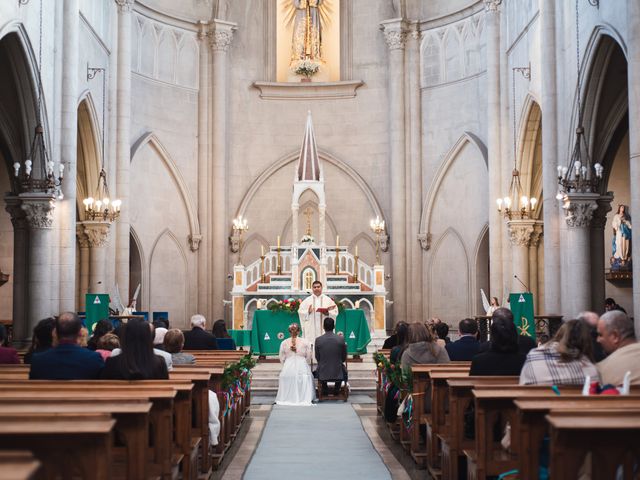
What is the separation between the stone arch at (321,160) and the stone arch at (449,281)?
81.2 inches

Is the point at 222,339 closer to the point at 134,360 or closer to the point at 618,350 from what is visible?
the point at 134,360

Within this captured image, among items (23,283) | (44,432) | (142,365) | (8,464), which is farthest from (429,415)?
(23,283)

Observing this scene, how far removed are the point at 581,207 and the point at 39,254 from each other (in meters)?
9.91

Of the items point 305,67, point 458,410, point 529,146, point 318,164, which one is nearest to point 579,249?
point 529,146

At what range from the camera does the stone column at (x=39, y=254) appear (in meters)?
16.2

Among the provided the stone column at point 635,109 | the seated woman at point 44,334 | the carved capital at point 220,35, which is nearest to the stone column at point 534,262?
the stone column at point 635,109

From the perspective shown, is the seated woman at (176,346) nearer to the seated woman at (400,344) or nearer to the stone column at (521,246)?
the seated woman at (400,344)

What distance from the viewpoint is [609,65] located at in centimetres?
1652

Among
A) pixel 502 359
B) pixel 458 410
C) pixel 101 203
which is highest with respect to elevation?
pixel 101 203

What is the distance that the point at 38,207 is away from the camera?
16.3 m

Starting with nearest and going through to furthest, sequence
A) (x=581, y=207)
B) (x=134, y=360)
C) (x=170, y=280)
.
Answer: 1. (x=134, y=360)
2. (x=581, y=207)
3. (x=170, y=280)

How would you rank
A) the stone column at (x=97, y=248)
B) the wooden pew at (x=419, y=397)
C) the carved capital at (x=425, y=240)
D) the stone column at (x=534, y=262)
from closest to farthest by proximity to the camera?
the wooden pew at (x=419, y=397) → the stone column at (x=97, y=248) → the stone column at (x=534, y=262) → the carved capital at (x=425, y=240)

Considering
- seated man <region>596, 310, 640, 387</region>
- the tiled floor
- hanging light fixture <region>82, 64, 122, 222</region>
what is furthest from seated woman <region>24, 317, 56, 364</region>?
hanging light fixture <region>82, 64, 122, 222</region>

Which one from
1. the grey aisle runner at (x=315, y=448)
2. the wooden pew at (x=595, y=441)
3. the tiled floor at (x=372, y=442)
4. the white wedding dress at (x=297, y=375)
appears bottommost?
the tiled floor at (x=372, y=442)
